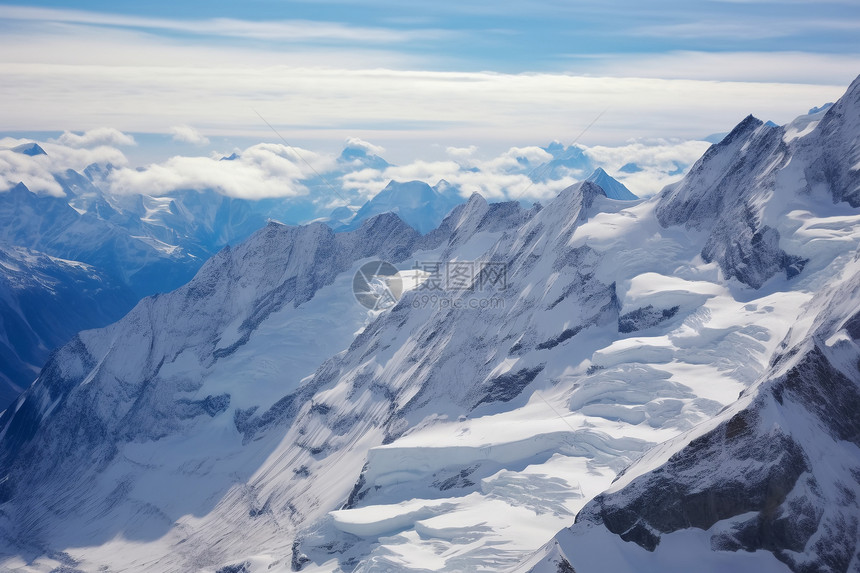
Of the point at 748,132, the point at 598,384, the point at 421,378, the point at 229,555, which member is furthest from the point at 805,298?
the point at 229,555

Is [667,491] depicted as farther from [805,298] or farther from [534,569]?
[805,298]

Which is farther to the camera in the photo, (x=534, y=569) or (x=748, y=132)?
(x=748, y=132)

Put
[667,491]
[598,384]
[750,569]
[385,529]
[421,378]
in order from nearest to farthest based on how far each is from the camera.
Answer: [750,569]
[667,491]
[385,529]
[598,384]
[421,378]

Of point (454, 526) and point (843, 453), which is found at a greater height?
Answer: point (843, 453)

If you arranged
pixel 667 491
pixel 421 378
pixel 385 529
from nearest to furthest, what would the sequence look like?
1. pixel 667 491
2. pixel 385 529
3. pixel 421 378

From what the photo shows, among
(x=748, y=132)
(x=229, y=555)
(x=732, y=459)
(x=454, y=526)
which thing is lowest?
(x=229, y=555)

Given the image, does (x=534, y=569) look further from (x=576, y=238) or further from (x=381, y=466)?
(x=576, y=238)

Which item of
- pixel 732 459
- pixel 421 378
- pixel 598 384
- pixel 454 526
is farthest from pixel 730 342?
pixel 421 378

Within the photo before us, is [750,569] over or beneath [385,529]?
over

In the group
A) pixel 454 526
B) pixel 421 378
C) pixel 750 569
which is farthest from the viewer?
pixel 421 378
